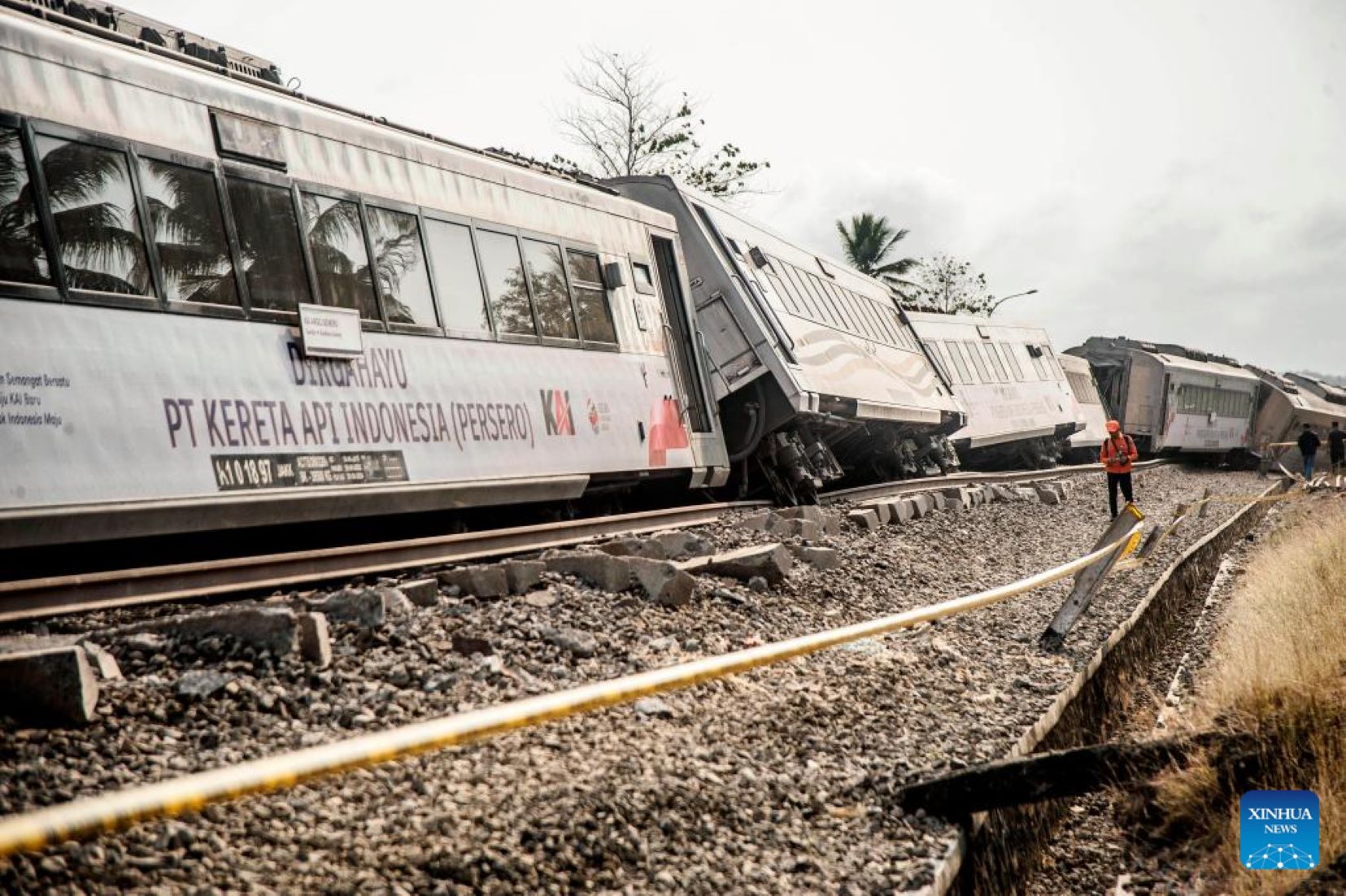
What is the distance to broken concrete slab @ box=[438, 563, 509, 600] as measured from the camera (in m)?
7.30

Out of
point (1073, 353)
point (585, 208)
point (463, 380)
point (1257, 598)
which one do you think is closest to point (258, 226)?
point (463, 380)

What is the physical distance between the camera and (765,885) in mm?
4266

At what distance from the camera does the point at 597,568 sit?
26.2ft

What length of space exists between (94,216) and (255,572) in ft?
6.86

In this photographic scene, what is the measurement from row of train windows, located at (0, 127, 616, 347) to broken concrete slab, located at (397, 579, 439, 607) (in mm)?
2123

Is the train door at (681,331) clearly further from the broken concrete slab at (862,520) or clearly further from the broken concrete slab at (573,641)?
the broken concrete slab at (573,641)

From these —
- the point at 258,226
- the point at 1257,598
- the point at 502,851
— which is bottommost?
the point at 1257,598

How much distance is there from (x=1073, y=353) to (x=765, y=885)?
38772 mm

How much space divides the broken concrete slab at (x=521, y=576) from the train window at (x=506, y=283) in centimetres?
304

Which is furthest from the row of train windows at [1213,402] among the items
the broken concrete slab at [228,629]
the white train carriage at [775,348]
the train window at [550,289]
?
the broken concrete slab at [228,629]

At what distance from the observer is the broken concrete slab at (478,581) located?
730cm

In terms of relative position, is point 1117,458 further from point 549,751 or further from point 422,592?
point 549,751

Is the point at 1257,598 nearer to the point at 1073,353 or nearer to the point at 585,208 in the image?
the point at 585,208

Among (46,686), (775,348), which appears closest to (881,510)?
(775,348)
